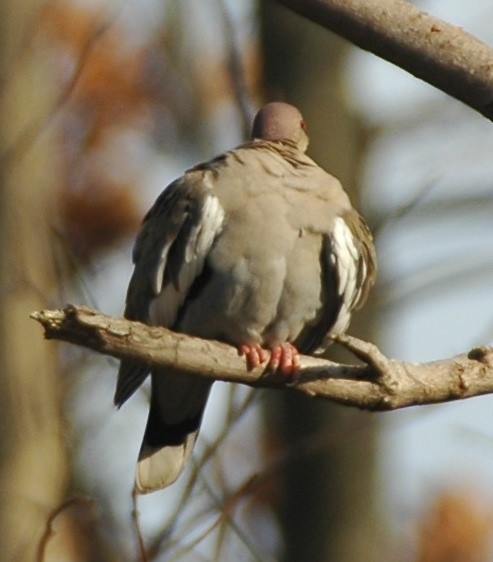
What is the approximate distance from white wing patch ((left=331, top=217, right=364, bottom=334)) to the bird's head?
39 centimetres

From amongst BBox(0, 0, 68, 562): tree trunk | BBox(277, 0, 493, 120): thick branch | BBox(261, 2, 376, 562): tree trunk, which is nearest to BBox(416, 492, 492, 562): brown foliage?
BBox(261, 2, 376, 562): tree trunk

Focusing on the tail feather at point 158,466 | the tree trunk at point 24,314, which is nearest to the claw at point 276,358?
the tail feather at point 158,466

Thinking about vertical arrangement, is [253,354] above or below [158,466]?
above

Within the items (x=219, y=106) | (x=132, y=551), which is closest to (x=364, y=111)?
(x=219, y=106)

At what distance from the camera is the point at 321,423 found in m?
7.12

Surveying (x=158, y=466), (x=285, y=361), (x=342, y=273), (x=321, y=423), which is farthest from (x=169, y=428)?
(x=321, y=423)

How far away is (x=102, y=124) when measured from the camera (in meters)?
8.11

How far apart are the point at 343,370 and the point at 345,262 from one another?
721mm

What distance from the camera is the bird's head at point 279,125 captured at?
4633mm

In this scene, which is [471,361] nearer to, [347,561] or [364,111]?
[347,561]

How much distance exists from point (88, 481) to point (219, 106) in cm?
246

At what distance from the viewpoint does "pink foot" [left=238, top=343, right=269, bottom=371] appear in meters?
3.90

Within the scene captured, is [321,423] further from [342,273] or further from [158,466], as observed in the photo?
[342,273]

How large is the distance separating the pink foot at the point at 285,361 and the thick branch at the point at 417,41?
2.84 ft
